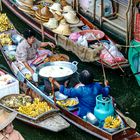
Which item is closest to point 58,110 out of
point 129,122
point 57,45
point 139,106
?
point 129,122

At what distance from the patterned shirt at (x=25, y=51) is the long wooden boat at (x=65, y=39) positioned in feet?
4.62

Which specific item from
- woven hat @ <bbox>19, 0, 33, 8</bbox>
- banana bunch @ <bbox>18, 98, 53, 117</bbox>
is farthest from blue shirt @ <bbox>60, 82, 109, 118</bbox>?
woven hat @ <bbox>19, 0, 33, 8</bbox>

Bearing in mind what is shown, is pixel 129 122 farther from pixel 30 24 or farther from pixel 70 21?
pixel 30 24

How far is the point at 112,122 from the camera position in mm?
8828

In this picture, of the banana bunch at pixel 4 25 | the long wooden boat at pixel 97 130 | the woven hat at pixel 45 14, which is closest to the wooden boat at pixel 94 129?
the long wooden boat at pixel 97 130

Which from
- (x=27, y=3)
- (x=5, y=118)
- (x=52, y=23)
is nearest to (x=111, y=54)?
(x=52, y=23)

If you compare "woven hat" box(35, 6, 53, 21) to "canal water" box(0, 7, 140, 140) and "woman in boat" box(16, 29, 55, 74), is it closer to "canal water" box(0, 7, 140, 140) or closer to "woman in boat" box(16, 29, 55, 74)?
"canal water" box(0, 7, 140, 140)

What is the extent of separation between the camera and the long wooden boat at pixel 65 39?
39.1 feet

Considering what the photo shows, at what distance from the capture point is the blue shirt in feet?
29.2

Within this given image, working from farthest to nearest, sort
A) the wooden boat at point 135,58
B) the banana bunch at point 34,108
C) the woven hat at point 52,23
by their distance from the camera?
the woven hat at point 52,23 < the wooden boat at point 135,58 < the banana bunch at point 34,108

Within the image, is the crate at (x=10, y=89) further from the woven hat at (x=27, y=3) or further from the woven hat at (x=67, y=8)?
the woven hat at (x=27, y=3)

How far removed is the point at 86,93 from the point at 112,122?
76 centimetres

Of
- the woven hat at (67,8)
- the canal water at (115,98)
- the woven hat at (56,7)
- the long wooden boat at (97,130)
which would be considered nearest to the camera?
the long wooden boat at (97,130)

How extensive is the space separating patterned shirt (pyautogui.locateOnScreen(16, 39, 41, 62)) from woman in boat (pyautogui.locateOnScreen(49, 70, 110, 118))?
248cm
